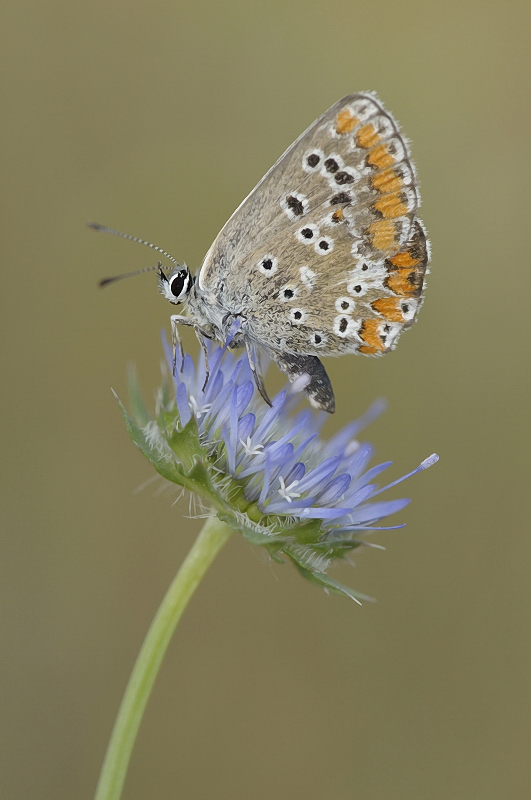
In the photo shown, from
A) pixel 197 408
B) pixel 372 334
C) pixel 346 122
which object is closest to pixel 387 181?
pixel 346 122

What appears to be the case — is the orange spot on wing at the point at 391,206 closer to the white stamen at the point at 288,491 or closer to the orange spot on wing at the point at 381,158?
the orange spot on wing at the point at 381,158

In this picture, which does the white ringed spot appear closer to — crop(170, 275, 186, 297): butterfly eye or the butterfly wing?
the butterfly wing

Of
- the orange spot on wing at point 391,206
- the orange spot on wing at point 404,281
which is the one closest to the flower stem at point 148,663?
the orange spot on wing at point 404,281

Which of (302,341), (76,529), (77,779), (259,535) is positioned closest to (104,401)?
(76,529)

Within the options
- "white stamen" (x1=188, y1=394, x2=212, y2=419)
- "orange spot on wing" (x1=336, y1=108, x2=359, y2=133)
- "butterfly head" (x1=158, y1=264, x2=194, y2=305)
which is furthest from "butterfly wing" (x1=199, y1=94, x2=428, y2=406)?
"white stamen" (x1=188, y1=394, x2=212, y2=419)

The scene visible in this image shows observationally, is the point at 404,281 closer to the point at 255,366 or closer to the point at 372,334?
the point at 372,334

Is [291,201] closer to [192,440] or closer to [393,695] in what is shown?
[192,440]

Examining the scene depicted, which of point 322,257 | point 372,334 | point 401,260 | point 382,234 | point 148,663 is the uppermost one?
point 322,257
